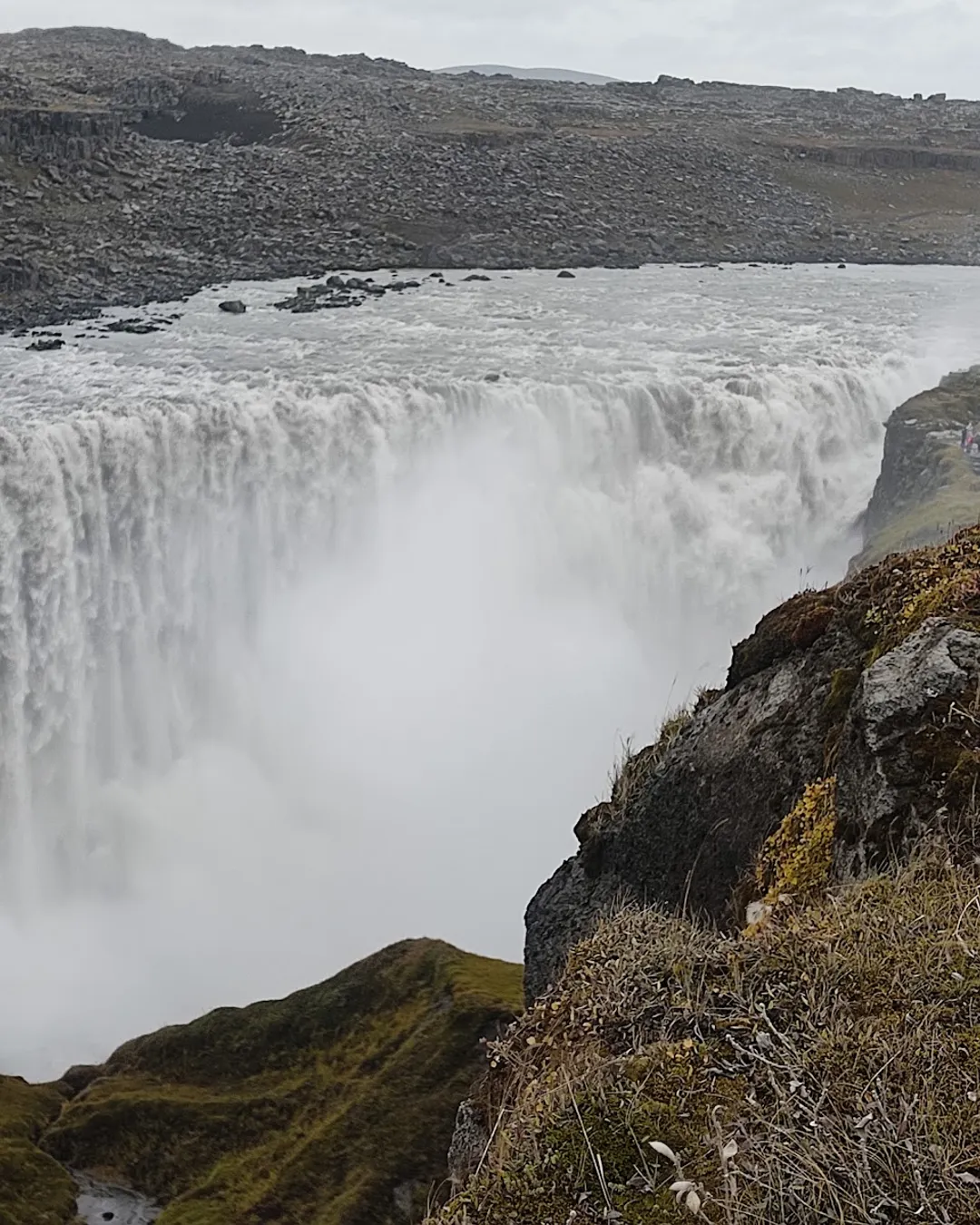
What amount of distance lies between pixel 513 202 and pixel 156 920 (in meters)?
35.8

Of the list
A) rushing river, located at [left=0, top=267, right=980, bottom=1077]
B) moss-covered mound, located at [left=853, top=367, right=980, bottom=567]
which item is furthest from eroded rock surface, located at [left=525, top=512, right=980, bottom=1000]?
moss-covered mound, located at [left=853, top=367, right=980, bottom=567]

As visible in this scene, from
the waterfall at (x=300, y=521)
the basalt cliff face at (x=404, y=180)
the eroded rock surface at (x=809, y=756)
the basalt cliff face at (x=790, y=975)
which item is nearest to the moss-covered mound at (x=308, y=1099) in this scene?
the eroded rock surface at (x=809, y=756)

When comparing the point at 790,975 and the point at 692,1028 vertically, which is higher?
the point at 790,975

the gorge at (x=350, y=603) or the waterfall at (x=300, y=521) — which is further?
the waterfall at (x=300, y=521)

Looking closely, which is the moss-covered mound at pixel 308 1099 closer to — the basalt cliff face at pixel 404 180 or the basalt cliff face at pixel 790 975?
the basalt cliff face at pixel 790 975

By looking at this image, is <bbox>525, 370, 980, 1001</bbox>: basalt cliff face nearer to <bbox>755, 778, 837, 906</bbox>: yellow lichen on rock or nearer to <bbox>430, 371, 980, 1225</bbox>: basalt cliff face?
<bbox>430, 371, 980, 1225</bbox>: basalt cliff face

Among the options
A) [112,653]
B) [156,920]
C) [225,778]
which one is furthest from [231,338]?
[156,920]

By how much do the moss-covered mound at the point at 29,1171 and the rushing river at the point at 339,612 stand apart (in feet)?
16.6

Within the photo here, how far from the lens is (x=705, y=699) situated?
7.46m

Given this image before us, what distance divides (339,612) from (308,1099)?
13.5 metres

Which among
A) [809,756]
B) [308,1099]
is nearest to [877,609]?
[809,756]

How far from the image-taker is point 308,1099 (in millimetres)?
8383

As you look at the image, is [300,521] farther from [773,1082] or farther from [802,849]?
[773,1082]

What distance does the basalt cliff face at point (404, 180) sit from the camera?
122ft
